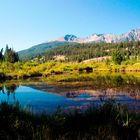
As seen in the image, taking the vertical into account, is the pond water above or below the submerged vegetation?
below

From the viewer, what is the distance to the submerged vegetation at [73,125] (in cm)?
845

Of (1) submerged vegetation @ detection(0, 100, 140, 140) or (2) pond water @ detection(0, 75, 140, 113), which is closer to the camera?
(1) submerged vegetation @ detection(0, 100, 140, 140)

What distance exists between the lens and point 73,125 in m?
10.1

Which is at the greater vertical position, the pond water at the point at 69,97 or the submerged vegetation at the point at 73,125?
the submerged vegetation at the point at 73,125

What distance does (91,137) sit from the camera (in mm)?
8250

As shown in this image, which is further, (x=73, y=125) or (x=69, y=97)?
(x=69, y=97)

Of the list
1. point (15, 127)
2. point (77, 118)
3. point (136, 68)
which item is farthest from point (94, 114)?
point (136, 68)

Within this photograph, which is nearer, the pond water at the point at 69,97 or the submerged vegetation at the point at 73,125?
the submerged vegetation at the point at 73,125

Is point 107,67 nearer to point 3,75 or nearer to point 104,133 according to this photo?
point 3,75

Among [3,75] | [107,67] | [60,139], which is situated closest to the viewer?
[60,139]

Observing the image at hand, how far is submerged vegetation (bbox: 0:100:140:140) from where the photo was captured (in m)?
8.45

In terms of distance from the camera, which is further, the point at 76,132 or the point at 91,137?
the point at 76,132

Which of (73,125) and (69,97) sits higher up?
(73,125)

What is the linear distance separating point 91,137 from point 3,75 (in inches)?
2476
